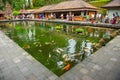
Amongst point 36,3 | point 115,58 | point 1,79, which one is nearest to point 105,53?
point 115,58

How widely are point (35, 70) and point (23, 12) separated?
1874 inches

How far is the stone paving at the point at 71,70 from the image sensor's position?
4.86 m

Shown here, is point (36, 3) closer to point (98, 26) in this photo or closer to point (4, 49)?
point (98, 26)

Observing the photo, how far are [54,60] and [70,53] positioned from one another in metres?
1.46

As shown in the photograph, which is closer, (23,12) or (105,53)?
(105,53)

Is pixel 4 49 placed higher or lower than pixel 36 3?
lower

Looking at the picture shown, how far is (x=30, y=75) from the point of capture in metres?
5.09

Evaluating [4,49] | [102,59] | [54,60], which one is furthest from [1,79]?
[102,59]

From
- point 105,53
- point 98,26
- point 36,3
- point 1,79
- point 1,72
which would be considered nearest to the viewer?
point 1,79

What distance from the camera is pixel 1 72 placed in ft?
17.7

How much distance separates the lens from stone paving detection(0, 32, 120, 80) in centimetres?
486

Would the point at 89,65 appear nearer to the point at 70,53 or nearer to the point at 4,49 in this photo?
the point at 70,53

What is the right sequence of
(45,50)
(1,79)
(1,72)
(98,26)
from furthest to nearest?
(98,26), (45,50), (1,72), (1,79)

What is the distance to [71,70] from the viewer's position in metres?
5.39
